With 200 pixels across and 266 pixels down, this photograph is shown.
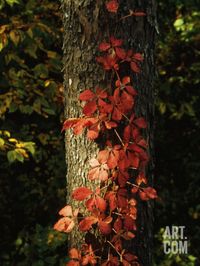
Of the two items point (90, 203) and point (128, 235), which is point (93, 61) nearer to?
point (90, 203)

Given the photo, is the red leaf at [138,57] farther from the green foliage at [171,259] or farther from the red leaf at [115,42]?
the green foliage at [171,259]

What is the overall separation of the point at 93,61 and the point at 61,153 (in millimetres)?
2265

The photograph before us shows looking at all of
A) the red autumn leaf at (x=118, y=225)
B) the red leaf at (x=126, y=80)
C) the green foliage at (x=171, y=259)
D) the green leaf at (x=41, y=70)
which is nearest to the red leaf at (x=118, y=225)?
the red autumn leaf at (x=118, y=225)

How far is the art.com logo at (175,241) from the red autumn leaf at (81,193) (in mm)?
2406

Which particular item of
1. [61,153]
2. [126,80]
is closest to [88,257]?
[126,80]

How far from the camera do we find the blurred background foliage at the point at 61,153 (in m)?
3.71

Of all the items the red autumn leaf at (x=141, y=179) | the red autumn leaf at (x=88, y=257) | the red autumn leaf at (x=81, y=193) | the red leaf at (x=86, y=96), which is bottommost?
the red autumn leaf at (x=88, y=257)

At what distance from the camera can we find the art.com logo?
4137mm

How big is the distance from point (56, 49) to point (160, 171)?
169 cm

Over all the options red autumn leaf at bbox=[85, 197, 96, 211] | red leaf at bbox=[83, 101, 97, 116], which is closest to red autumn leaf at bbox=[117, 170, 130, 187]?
red autumn leaf at bbox=[85, 197, 96, 211]

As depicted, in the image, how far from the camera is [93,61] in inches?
76.0

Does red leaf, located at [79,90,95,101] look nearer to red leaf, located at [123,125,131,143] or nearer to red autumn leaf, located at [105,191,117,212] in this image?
red leaf, located at [123,125,131,143]

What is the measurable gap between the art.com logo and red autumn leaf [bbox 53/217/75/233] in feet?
7.74

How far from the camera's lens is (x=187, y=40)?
404cm
